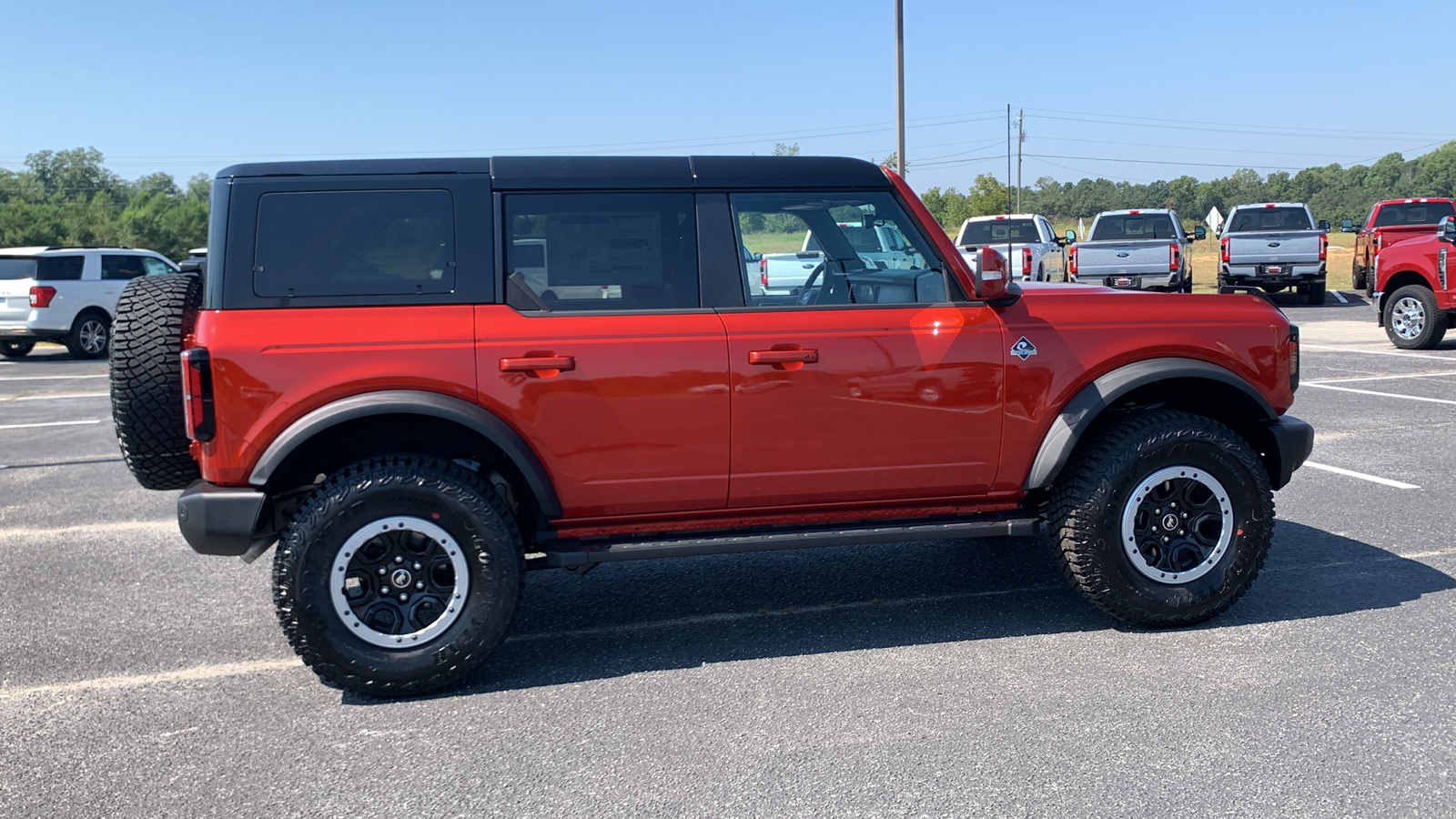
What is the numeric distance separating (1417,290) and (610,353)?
1305cm

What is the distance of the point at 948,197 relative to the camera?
84.7 metres

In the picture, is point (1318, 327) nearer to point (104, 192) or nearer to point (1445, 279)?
point (1445, 279)

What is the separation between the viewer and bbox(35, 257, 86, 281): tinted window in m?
18.0

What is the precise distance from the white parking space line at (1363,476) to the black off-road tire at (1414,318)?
7.48 m

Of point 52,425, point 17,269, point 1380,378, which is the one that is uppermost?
point 17,269

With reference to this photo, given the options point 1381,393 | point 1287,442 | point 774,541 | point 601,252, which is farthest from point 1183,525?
point 1381,393

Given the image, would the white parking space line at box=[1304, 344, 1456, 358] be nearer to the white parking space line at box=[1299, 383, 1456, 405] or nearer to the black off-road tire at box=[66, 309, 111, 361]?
the white parking space line at box=[1299, 383, 1456, 405]

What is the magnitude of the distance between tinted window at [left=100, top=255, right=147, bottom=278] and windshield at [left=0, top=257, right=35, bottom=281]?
101cm

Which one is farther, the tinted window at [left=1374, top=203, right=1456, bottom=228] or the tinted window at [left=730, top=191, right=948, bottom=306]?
the tinted window at [left=1374, top=203, right=1456, bottom=228]

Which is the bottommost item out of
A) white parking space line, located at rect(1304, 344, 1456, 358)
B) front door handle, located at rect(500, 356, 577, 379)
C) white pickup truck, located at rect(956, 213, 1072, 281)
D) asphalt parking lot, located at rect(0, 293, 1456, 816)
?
asphalt parking lot, located at rect(0, 293, 1456, 816)

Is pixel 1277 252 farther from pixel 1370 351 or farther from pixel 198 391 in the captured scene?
pixel 198 391

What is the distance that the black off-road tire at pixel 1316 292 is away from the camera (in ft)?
72.4

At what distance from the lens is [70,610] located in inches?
197

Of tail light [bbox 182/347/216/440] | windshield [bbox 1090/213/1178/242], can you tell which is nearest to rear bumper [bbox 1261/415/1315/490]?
tail light [bbox 182/347/216/440]
